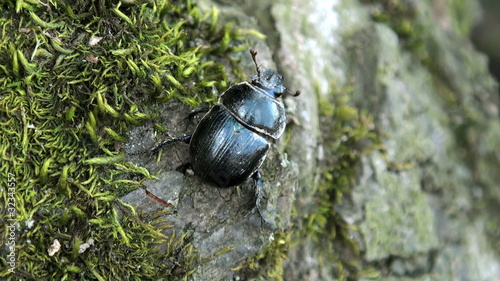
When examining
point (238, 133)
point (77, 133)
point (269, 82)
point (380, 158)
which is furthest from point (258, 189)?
point (380, 158)

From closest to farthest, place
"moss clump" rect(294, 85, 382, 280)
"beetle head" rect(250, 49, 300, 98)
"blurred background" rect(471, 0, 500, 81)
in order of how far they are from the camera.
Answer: "beetle head" rect(250, 49, 300, 98), "moss clump" rect(294, 85, 382, 280), "blurred background" rect(471, 0, 500, 81)

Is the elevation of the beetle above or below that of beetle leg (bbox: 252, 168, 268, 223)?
above

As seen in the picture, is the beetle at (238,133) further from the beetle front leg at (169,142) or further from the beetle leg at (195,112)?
the beetle leg at (195,112)

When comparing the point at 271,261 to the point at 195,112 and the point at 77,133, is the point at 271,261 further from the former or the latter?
the point at 77,133

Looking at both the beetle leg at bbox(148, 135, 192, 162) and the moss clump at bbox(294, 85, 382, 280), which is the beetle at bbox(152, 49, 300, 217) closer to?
the beetle leg at bbox(148, 135, 192, 162)

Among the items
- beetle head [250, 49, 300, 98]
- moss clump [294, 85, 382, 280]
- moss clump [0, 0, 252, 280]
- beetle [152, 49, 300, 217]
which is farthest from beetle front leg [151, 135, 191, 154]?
moss clump [294, 85, 382, 280]

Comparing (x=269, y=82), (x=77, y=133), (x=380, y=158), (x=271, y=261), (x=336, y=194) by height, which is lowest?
(x=271, y=261)

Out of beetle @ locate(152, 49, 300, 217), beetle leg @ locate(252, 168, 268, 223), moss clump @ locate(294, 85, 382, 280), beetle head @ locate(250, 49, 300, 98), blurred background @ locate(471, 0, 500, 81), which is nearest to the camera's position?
beetle @ locate(152, 49, 300, 217)

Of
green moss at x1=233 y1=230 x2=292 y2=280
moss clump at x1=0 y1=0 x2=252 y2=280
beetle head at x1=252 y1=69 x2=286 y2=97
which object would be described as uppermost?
beetle head at x1=252 y1=69 x2=286 y2=97
